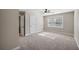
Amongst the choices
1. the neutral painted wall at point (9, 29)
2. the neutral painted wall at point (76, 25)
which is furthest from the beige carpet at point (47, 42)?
the neutral painted wall at point (9, 29)

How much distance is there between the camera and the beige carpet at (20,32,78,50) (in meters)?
1.93

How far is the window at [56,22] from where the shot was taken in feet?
6.67

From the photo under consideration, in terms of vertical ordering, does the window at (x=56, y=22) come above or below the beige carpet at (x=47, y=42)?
above

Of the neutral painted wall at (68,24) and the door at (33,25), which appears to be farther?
the door at (33,25)

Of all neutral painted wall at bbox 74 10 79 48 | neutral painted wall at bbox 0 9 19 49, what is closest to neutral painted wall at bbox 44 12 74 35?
neutral painted wall at bbox 74 10 79 48

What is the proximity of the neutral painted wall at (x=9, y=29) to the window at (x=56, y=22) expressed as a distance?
846 millimetres

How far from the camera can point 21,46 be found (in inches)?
78.3

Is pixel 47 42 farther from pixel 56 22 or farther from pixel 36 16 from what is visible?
pixel 36 16

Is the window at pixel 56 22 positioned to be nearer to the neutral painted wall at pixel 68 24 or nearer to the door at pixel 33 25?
the neutral painted wall at pixel 68 24

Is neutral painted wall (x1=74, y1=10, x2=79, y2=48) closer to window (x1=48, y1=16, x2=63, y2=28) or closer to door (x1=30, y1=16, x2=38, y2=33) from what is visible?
window (x1=48, y1=16, x2=63, y2=28)

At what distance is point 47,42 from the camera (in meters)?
2.01
